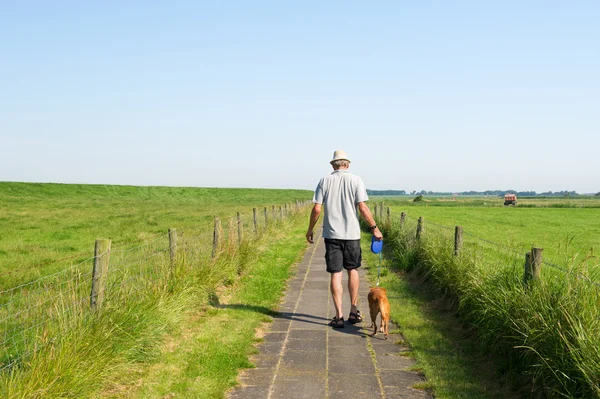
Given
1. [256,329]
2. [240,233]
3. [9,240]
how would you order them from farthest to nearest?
1. [9,240]
2. [240,233]
3. [256,329]

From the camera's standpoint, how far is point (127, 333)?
485 cm

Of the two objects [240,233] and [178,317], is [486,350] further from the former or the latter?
[240,233]

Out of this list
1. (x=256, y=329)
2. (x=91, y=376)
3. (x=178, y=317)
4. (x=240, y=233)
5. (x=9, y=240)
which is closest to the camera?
(x=91, y=376)

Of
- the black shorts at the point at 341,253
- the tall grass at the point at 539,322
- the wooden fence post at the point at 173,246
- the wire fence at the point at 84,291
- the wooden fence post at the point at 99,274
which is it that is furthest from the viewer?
the wooden fence post at the point at 173,246

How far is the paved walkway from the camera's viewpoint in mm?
4438

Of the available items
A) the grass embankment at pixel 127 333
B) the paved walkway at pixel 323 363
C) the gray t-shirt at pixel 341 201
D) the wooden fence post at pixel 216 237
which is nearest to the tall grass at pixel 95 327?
the grass embankment at pixel 127 333

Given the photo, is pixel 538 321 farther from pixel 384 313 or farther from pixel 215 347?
pixel 215 347

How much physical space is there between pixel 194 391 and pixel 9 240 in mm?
15345

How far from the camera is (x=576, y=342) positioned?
4.07m

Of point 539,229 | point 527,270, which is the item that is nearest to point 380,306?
point 527,270

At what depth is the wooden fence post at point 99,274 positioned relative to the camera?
5.03 m

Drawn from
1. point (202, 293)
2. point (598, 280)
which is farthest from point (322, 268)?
point (598, 280)

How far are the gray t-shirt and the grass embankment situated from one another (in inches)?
67.9

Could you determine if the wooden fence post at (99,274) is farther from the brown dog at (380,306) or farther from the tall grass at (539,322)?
the tall grass at (539,322)
